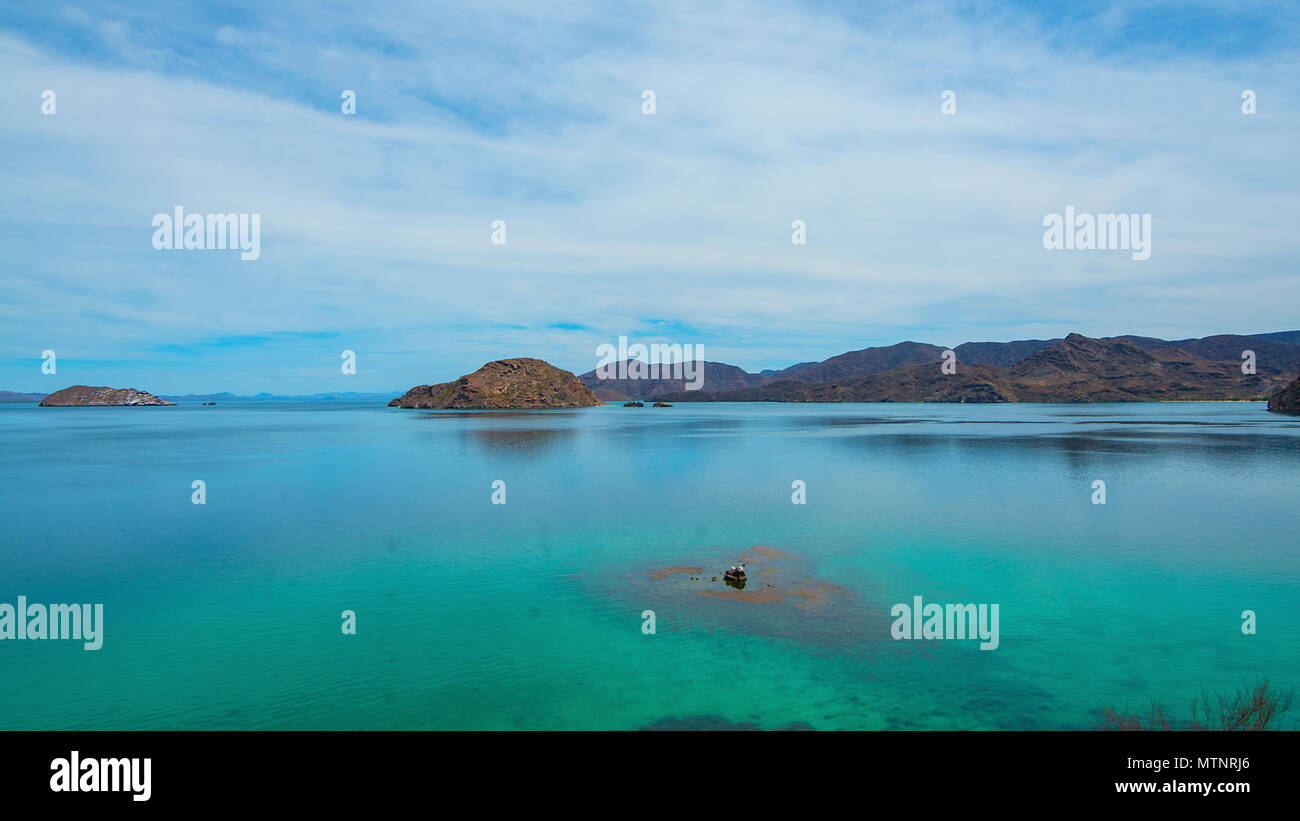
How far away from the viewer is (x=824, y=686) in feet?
59.5

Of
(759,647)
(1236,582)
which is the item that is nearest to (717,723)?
(759,647)

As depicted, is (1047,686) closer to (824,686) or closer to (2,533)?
(824,686)

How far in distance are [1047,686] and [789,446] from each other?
88285 mm

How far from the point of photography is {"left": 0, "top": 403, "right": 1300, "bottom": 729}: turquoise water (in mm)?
17672

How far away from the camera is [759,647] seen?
20.9 metres

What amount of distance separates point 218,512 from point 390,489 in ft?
47.8

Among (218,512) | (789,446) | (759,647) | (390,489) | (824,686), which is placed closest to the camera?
(824,686)

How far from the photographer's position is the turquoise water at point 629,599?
696 inches

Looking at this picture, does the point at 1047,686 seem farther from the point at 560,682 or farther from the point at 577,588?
the point at 577,588

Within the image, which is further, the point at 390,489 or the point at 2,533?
the point at 390,489

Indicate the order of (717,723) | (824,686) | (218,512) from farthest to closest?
(218,512)
(824,686)
(717,723)

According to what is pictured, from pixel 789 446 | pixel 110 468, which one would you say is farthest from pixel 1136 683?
pixel 110 468

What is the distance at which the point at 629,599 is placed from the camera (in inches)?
1049
